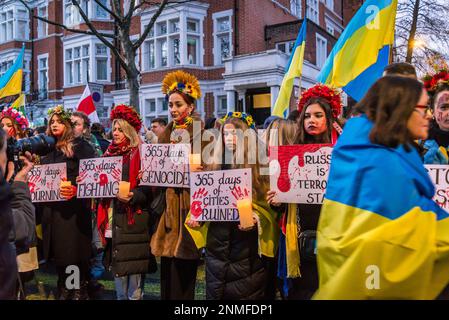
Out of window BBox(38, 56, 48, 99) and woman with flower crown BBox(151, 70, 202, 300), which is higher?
window BBox(38, 56, 48, 99)

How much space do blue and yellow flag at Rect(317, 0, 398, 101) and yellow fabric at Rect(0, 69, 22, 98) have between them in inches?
323

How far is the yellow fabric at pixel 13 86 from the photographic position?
11445mm

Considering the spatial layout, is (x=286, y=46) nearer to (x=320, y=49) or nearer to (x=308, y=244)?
(x=320, y=49)

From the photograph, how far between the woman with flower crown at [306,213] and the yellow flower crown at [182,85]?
3.74 feet

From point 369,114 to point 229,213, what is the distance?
195cm

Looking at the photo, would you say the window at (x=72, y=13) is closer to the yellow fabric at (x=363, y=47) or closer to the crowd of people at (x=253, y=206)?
the crowd of people at (x=253, y=206)

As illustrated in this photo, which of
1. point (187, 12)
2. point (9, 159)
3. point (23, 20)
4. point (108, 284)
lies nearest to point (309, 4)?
point (187, 12)

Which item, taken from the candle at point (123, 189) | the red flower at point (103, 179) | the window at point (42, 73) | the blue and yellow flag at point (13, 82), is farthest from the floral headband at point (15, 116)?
the window at point (42, 73)

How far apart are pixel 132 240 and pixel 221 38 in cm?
2051

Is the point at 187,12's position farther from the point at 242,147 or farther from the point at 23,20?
the point at 242,147

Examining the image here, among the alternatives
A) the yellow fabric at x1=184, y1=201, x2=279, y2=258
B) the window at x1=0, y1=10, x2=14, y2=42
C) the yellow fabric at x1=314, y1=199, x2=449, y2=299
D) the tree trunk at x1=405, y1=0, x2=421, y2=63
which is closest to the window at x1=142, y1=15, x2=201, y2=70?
the tree trunk at x1=405, y1=0, x2=421, y2=63

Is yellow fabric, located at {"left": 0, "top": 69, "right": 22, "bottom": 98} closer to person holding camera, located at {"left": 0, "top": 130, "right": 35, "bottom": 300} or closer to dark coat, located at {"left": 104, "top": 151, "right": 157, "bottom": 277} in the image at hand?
dark coat, located at {"left": 104, "top": 151, "right": 157, "bottom": 277}

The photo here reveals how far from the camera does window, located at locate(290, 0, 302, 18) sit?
2728cm

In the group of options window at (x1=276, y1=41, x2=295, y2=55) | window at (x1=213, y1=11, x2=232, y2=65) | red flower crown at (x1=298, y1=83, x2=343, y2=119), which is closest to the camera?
red flower crown at (x1=298, y1=83, x2=343, y2=119)
